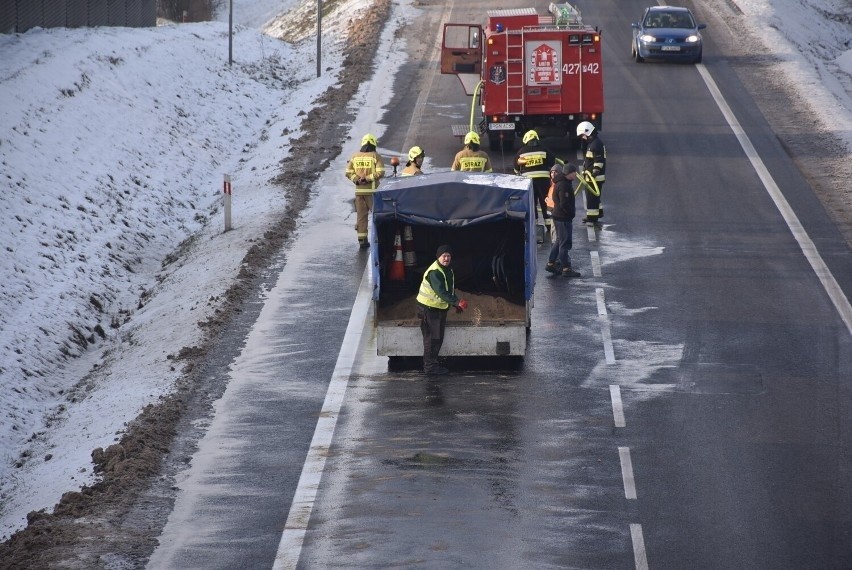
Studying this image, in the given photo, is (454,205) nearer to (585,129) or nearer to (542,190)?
(542,190)

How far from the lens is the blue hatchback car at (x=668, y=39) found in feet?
120

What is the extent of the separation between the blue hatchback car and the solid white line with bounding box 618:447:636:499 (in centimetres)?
2483

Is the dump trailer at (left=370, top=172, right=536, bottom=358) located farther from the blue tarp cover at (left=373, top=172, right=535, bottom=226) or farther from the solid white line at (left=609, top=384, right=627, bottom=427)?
the solid white line at (left=609, top=384, right=627, bottom=427)

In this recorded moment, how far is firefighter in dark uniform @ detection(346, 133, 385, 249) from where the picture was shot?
21.3 metres

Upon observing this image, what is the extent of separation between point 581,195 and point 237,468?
1355 cm

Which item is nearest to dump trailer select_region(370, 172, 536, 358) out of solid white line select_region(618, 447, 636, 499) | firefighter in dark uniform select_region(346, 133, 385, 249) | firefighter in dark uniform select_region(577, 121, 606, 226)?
solid white line select_region(618, 447, 636, 499)

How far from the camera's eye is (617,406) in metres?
14.9

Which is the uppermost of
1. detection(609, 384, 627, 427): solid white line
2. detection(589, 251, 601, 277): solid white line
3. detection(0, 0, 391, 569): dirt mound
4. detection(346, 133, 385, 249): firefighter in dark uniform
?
detection(346, 133, 385, 249): firefighter in dark uniform

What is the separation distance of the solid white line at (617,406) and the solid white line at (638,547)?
2.77 m

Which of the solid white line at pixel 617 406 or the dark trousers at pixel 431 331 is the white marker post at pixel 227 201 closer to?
the dark trousers at pixel 431 331

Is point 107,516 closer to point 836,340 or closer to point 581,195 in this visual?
point 836,340

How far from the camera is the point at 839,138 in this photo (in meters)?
29.0

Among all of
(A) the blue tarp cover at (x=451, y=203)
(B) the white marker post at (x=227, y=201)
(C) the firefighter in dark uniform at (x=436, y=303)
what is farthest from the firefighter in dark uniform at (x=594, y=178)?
(C) the firefighter in dark uniform at (x=436, y=303)

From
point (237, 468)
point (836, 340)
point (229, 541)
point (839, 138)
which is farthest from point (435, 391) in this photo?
point (839, 138)
